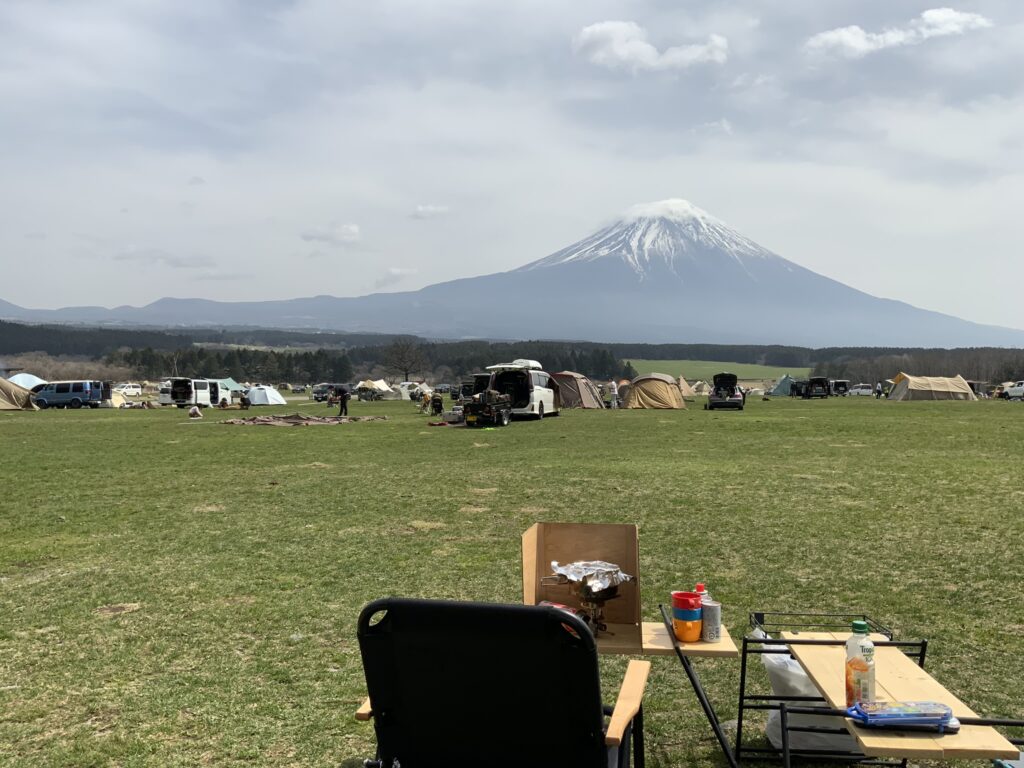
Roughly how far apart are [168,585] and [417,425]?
69.0 ft

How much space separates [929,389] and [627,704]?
55299 mm

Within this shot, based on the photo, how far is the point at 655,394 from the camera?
1561 inches

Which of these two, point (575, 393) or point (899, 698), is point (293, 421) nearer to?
point (575, 393)

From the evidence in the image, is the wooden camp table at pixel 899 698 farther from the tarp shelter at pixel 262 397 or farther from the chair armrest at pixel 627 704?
the tarp shelter at pixel 262 397

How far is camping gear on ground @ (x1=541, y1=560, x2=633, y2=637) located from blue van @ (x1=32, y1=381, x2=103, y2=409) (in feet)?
155

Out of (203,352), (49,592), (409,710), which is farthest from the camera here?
(203,352)

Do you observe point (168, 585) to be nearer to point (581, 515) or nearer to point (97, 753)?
point (97, 753)

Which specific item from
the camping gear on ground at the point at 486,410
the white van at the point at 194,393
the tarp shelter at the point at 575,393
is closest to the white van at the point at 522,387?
the camping gear on ground at the point at 486,410

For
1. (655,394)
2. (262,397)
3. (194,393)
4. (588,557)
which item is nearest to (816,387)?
(655,394)

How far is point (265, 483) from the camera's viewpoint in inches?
499

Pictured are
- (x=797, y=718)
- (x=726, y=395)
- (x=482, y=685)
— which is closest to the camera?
(x=482, y=685)

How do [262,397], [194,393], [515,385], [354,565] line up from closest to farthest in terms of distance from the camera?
[354,565] → [515,385] → [194,393] → [262,397]

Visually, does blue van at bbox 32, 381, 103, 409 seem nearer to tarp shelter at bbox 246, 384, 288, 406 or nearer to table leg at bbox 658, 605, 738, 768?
tarp shelter at bbox 246, 384, 288, 406

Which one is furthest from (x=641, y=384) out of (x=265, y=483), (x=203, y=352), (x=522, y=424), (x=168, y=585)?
(x=203, y=352)
